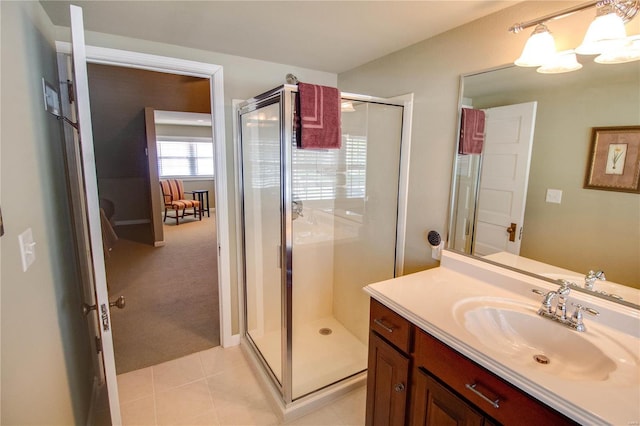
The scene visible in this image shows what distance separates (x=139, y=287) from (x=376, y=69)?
3.64 meters

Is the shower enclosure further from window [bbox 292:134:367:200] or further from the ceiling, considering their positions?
the ceiling

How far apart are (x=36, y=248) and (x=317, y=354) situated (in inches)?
76.5

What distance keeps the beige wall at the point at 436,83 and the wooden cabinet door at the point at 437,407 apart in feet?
2.86

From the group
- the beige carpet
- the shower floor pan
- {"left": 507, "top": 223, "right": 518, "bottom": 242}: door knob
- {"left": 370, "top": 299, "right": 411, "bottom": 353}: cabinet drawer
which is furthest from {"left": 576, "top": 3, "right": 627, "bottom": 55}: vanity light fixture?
the beige carpet

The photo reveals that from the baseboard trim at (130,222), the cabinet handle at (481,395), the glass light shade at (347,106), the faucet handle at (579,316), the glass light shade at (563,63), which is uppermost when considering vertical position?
the glass light shade at (563,63)

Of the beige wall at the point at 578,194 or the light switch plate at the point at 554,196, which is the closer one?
the beige wall at the point at 578,194

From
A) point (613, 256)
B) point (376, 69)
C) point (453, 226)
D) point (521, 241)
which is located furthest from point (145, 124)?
point (613, 256)

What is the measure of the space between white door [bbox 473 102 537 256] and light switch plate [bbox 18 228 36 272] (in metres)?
2.00

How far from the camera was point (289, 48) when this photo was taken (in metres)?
2.09

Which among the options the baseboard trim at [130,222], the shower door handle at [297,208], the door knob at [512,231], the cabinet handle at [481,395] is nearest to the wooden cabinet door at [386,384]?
the cabinet handle at [481,395]

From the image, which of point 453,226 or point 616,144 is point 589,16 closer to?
point 616,144

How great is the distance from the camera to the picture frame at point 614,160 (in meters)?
1.17

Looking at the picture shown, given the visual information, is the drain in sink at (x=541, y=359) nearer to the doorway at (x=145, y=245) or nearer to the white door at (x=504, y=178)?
the white door at (x=504, y=178)


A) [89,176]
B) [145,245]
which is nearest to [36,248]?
[89,176]
